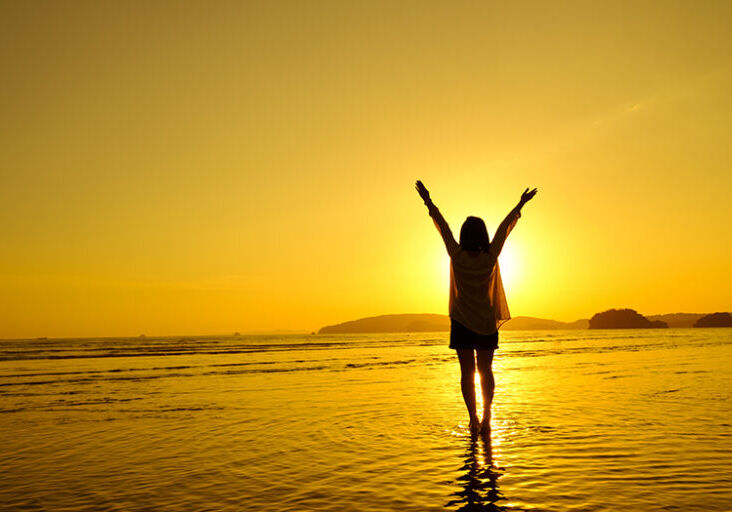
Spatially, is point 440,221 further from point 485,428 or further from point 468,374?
point 485,428

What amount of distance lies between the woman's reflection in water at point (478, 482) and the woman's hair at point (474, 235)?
2.49 metres

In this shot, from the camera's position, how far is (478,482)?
5258 millimetres

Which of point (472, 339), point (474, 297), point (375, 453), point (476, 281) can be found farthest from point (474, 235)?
point (375, 453)

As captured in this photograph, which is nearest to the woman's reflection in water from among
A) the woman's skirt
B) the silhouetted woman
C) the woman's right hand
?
the silhouetted woman

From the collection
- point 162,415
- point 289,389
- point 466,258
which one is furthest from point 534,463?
point 289,389

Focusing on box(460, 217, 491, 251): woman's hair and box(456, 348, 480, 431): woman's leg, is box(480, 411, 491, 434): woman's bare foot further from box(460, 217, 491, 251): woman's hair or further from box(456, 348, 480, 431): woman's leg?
box(460, 217, 491, 251): woman's hair

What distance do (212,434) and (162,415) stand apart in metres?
2.86

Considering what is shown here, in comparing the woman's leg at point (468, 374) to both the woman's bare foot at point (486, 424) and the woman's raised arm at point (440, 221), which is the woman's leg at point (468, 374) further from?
the woman's raised arm at point (440, 221)

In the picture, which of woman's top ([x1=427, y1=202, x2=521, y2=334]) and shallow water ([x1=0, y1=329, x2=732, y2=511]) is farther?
woman's top ([x1=427, y1=202, x2=521, y2=334])

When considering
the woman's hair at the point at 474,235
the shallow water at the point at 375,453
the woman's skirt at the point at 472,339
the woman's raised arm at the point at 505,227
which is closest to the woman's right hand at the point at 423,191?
the woman's hair at the point at 474,235

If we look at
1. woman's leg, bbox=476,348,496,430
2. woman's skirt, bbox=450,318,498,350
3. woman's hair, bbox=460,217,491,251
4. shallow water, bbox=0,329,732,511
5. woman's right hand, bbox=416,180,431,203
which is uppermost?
woman's right hand, bbox=416,180,431,203

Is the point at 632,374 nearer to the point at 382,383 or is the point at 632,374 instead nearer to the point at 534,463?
the point at 382,383

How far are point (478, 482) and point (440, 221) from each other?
134 inches

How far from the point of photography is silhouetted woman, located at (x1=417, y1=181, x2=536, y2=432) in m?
7.26
